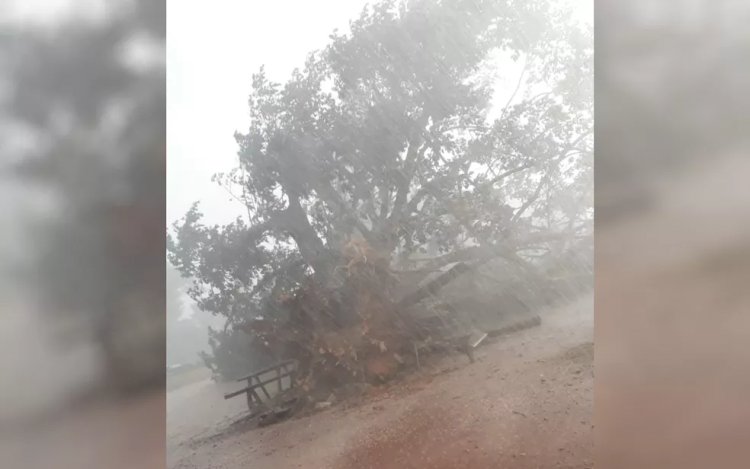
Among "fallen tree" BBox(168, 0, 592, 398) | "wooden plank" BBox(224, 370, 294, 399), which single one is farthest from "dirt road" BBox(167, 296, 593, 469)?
"fallen tree" BBox(168, 0, 592, 398)

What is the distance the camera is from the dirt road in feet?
5.53

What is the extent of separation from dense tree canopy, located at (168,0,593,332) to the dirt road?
30 cm

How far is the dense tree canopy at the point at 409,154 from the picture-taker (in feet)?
5.78

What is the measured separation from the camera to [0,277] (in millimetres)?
1759

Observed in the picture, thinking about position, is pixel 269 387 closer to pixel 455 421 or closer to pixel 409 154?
pixel 455 421

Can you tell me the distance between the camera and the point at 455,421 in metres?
1.71

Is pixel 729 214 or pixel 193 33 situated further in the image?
pixel 193 33

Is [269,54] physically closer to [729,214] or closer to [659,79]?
[659,79]

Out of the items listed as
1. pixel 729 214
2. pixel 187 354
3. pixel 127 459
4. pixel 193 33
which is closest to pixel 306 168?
pixel 193 33

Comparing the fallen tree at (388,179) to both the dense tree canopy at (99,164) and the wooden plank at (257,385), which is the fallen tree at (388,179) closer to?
the wooden plank at (257,385)

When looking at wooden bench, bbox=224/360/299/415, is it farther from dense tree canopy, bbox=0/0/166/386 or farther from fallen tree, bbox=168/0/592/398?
dense tree canopy, bbox=0/0/166/386

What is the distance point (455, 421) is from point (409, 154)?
82cm

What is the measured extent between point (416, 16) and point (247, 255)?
0.92m

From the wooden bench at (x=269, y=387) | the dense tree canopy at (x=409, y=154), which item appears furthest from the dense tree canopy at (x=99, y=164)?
the wooden bench at (x=269, y=387)
